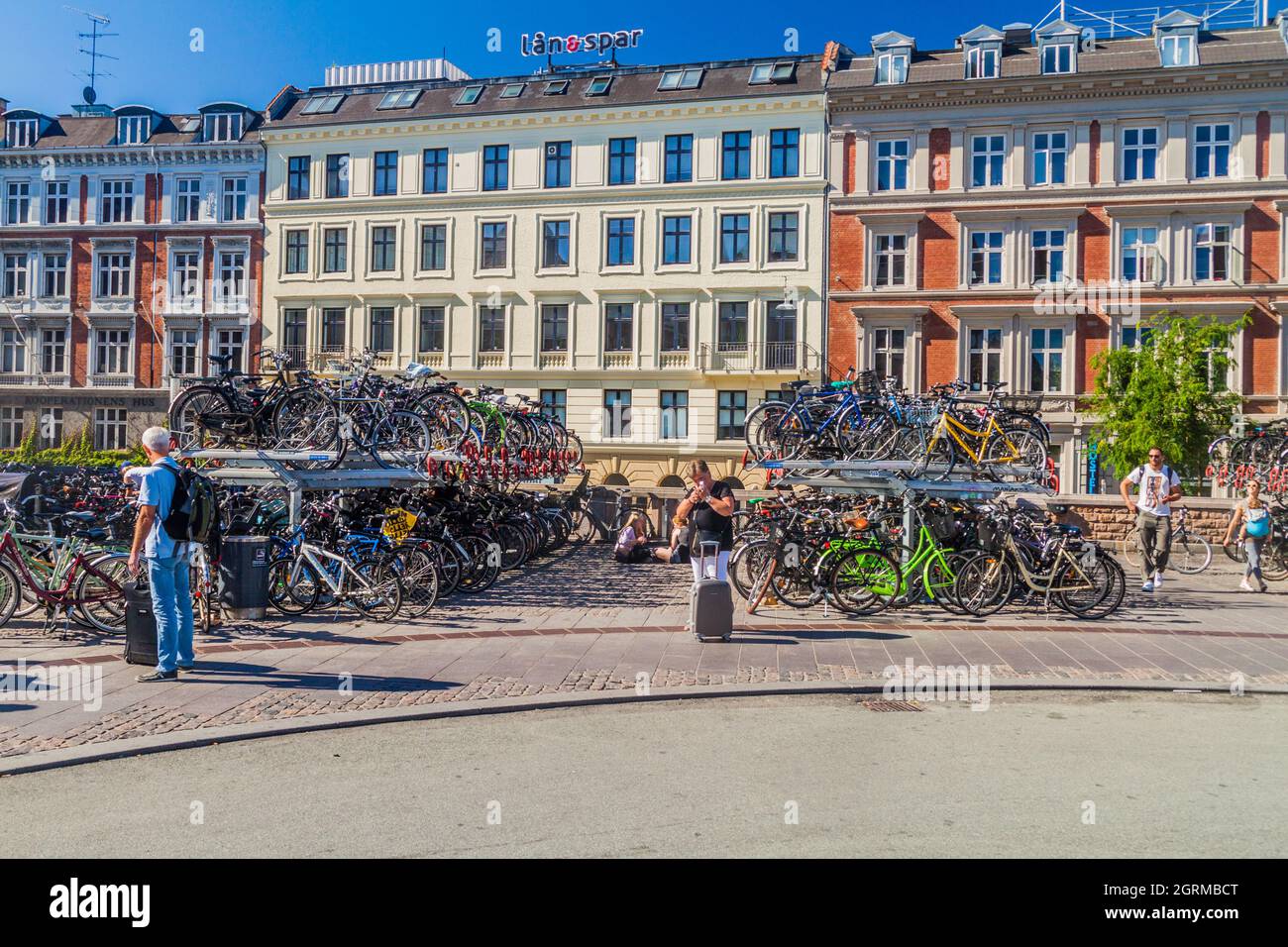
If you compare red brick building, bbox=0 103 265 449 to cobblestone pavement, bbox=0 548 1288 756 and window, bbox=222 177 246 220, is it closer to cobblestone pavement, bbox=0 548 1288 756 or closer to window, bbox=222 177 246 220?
window, bbox=222 177 246 220

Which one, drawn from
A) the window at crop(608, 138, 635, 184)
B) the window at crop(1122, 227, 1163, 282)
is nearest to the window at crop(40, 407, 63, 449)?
the window at crop(608, 138, 635, 184)

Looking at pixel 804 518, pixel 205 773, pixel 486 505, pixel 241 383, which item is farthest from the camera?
pixel 486 505

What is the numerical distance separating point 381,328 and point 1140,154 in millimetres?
25773

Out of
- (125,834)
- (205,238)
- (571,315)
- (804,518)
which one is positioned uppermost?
(205,238)

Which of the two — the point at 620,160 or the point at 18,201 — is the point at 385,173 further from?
the point at 18,201

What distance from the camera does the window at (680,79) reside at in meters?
39.5

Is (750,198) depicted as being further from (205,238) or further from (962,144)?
(205,238)

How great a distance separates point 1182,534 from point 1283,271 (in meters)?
18.5

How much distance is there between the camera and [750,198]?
38312 millimetres

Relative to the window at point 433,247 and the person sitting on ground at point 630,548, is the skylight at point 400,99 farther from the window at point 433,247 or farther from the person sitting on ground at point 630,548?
the person sitting on ground at point 630,548

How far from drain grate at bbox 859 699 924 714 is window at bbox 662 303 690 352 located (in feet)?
101

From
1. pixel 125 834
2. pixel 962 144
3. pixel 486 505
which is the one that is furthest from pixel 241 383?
pixel 962 144

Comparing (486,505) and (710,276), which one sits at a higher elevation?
(710,276)
